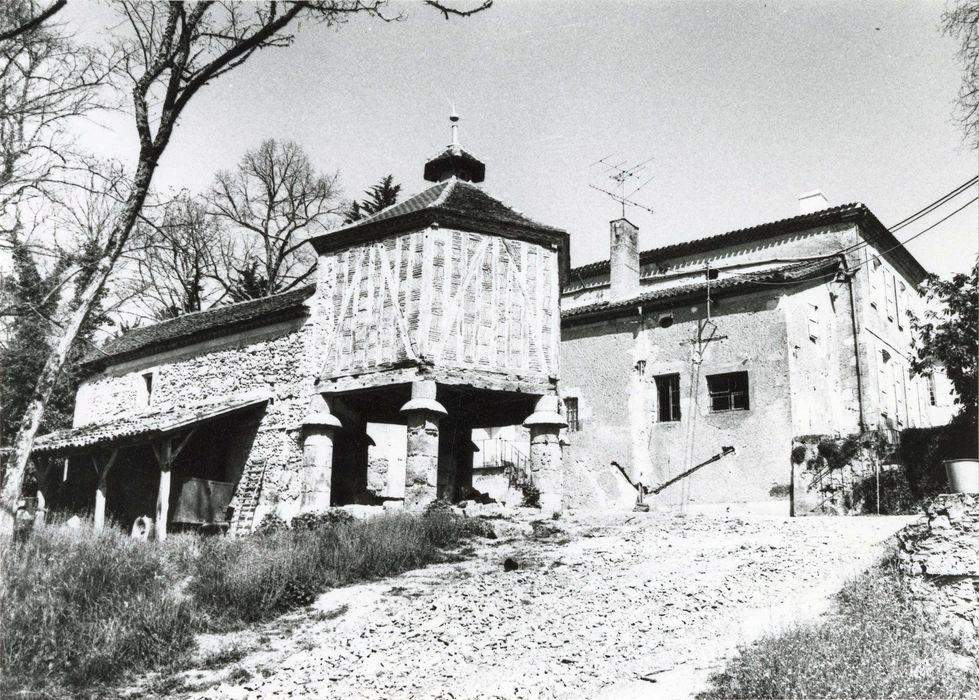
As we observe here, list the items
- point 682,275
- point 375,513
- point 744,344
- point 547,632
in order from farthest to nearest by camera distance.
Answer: point 682,275 < point 744,344 < point 375,513 < point 547,632

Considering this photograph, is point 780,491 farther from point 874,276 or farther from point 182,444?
point 182,444

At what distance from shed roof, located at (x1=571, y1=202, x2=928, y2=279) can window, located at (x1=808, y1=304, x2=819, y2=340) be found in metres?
2.78

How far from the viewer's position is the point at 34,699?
21.5 ft

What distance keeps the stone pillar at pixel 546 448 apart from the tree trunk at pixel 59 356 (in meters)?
8.01

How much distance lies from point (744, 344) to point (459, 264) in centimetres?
804

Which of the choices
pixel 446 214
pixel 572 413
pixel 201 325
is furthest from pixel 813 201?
pixel 201 325

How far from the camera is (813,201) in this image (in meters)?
24.3

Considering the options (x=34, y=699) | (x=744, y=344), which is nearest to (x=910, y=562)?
(x=34, y=699)

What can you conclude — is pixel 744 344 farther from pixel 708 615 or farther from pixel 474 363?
pixel 708 615

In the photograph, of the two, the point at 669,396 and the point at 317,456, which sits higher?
the point at 669,396

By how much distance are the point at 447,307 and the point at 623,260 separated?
942 centimetres

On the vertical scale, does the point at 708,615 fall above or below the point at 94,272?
below

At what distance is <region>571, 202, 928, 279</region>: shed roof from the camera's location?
21922 millimetres

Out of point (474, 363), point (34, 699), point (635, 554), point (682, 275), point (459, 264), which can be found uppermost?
point (682, 275)
